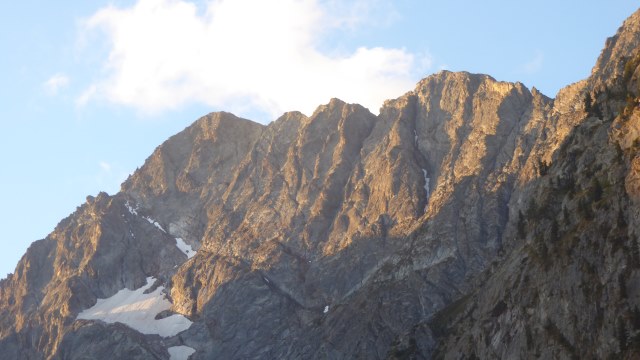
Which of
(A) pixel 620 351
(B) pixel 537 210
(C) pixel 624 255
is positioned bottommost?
(A) pixel 620 351

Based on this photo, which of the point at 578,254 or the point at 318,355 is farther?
the point at 318,355

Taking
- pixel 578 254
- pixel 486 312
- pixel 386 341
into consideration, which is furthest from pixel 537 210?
pixel 386 341

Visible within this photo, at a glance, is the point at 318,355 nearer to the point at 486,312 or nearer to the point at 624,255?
the point at 486,312

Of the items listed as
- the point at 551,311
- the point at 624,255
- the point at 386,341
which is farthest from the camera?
the point at 386,341

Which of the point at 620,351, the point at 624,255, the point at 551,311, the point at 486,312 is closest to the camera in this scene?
the point at 620,351

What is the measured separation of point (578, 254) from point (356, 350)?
238 feet

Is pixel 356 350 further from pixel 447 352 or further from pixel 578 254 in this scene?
pixel 578 254

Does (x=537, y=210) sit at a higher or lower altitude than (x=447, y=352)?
higher

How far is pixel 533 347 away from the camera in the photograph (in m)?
132

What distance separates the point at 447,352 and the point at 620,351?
177 feet

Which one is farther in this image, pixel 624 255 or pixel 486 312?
pixel 486 312

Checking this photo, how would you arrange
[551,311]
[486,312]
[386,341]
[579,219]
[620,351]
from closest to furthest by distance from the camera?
[620,351], [551,311], [579,219], [486,312], [386,341]

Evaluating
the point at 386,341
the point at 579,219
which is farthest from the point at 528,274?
the point at 386,341

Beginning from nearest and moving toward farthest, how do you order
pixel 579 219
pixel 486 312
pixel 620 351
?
1. pixel 620 351
2. pixel 579 219
3. pixel 486 312
